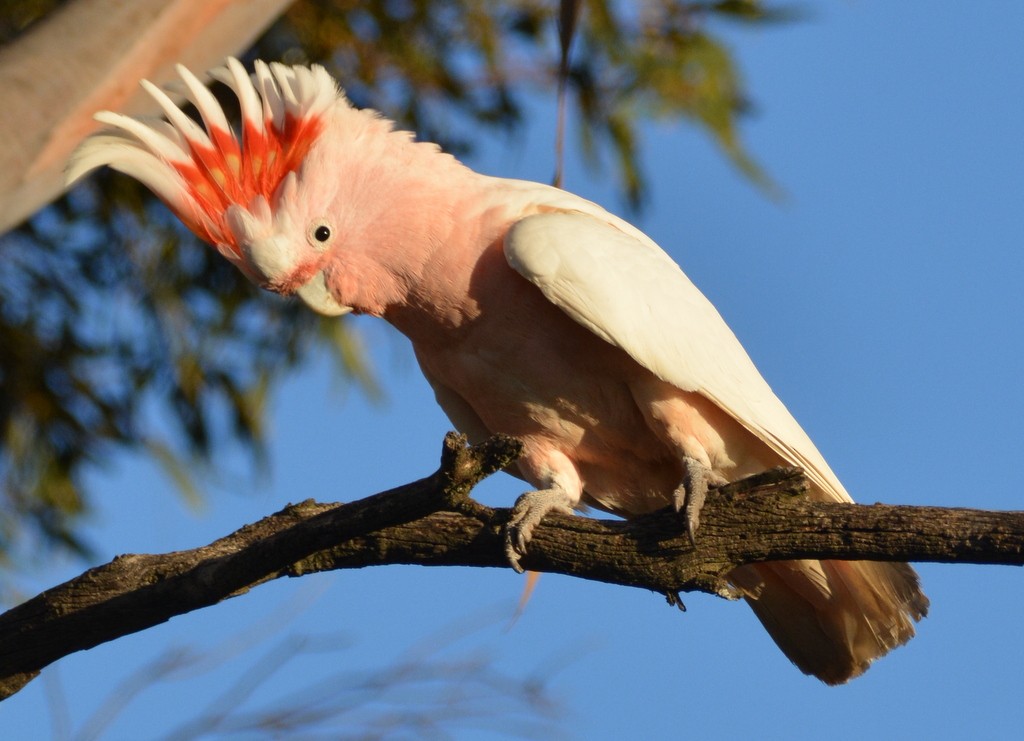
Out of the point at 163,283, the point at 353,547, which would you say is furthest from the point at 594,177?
the point at 353,547

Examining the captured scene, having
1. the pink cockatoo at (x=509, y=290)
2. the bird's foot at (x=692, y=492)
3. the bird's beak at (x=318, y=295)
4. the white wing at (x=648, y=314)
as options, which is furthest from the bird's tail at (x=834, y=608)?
the bird's beak at (x=318, y=295)

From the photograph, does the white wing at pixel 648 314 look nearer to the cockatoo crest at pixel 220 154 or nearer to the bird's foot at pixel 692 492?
the bird's foot at pixel 692 492

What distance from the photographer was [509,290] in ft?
7.82

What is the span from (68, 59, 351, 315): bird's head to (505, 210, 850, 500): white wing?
40 centimetres

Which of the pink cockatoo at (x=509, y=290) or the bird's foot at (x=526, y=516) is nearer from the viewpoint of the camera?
Result: the bird's foot at (x=526, y=516)

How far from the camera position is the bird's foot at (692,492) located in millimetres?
2064

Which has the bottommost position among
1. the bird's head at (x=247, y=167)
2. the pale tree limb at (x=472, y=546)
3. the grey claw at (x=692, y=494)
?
the pale tree limb at (x=472, y=546)

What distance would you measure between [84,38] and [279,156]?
106 cm

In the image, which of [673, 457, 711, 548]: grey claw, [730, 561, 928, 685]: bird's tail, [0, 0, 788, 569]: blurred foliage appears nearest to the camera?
[673, 457, 711, 548]: grey claw

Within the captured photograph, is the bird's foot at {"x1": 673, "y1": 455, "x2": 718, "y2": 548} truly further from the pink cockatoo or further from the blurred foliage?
the blurred foliage

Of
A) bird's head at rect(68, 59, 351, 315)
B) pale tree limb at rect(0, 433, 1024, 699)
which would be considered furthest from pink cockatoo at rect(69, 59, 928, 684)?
pale tree limb at rect(0, 433, 1024, 699)

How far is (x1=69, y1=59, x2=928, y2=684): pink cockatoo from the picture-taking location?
234 centimetres

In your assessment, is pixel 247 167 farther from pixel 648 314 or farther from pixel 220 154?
pixel 648 314

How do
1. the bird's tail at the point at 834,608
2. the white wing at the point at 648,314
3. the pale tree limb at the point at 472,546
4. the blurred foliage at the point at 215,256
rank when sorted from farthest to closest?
1. the blurred foliage at the point at 215,256
2. the bird's tail at the point at 834,608
3. the white wing at the point at 648,314
4. the pale tree limb at the point at 472,546
